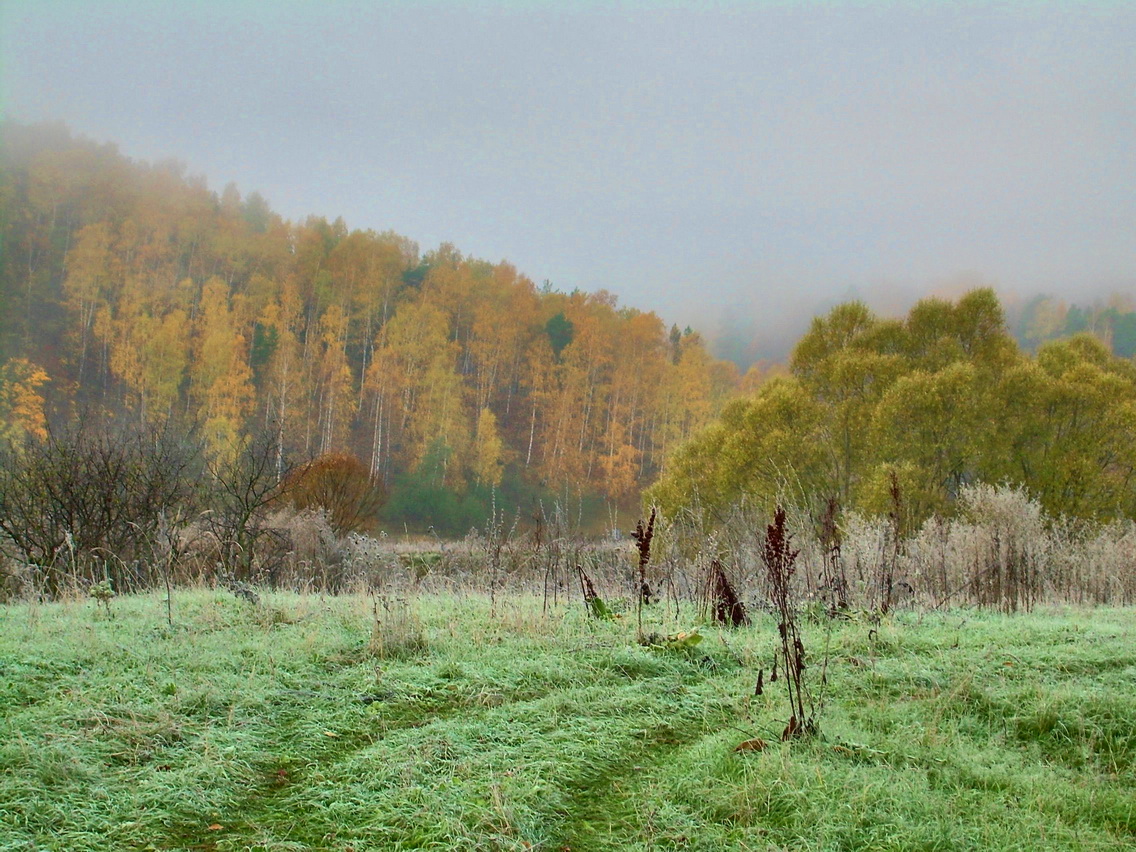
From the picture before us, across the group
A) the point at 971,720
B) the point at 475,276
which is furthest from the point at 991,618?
the point at 475,276

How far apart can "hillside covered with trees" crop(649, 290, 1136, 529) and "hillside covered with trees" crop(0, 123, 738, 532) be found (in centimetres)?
3067

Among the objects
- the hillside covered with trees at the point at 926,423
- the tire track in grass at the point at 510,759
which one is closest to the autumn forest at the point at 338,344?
the hillside covered with trees at the point at 926,423

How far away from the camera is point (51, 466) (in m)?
11.9

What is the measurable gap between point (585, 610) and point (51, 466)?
9.99m

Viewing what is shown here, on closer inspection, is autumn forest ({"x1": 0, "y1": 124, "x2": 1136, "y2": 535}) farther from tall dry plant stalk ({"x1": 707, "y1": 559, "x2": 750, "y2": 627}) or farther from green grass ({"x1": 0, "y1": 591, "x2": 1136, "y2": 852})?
green grass ({"x1": 0, "y1": 591, "x2": 1136, "y2": 852})

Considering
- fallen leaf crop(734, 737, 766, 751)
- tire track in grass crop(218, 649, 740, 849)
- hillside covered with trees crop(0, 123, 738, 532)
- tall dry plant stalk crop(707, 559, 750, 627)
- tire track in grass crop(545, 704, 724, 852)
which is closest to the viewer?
tire track in grass crop(545, 704, 724, 852)

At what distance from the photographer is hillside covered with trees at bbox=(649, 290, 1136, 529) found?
66.5ft

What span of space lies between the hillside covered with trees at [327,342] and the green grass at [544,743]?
45523 mm

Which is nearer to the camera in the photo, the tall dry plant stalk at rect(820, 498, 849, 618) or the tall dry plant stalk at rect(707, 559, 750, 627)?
the tall dry plant stalk at rect(820, 498, 849, 618)

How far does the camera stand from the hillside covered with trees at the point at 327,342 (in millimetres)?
52969

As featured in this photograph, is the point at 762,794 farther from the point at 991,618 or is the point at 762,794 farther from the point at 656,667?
the point at 991,618

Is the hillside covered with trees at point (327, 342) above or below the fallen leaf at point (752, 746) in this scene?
above

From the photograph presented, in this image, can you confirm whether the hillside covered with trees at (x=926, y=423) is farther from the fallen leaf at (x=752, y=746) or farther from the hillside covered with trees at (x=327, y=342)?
the hillside covered with trees at (x=327, y=342)

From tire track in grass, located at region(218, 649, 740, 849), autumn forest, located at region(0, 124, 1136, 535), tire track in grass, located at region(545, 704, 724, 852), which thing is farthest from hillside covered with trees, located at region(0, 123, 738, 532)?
tire track in grass, located at region(545, 704, 724, 852)
